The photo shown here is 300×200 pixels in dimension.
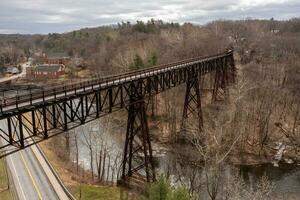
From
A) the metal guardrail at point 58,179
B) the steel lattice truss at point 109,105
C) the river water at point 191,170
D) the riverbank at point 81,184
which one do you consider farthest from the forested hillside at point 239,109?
the steel lattice truss at point 109,105

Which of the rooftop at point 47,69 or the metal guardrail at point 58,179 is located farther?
the rooftop at point 47,69

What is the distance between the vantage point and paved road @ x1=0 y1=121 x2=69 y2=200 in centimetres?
2978

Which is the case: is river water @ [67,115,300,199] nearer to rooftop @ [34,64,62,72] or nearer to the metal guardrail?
Result: the metal guardrail

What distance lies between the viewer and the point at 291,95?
53031 mm

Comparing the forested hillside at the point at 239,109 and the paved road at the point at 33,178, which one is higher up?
the forested hillside at the point at 239,109

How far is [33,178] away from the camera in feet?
109

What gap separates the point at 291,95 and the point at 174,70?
88.7ft

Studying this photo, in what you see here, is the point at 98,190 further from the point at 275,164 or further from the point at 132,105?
the point at 275,164

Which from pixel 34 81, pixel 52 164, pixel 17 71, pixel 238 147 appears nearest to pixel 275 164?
pixel 238 147

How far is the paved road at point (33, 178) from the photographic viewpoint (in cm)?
2978

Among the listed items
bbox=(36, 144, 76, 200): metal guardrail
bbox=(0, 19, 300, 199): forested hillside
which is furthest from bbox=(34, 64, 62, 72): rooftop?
bbox=(36, 144, 76, 200): metal guardrail

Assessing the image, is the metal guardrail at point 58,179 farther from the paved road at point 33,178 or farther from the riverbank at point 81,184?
the riverbank at point 81,184

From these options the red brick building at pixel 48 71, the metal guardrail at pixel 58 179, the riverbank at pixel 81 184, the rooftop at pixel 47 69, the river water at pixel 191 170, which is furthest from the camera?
the rooftop at pixel 47 69

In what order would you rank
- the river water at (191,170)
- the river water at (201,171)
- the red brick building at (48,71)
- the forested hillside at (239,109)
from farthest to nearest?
the red brick building at (48,71)
the forested hillside at (239,109)
the river water at (191,170)
the river water at (201,171)
